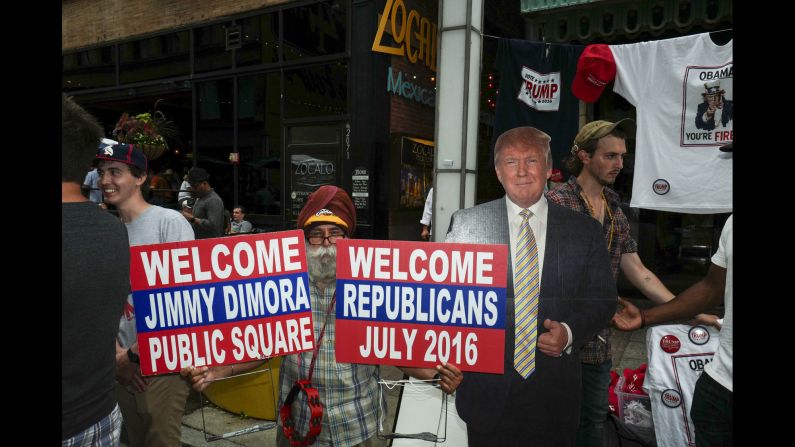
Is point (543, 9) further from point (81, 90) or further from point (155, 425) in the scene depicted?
point (81, 90)

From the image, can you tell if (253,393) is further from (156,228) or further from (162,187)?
(162,187)

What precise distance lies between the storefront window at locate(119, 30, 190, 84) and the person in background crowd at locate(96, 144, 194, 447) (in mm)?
7992

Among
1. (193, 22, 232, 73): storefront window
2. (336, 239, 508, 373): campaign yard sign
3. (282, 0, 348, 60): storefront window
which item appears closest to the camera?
(336, 239, 508, 373): campaign yard sign

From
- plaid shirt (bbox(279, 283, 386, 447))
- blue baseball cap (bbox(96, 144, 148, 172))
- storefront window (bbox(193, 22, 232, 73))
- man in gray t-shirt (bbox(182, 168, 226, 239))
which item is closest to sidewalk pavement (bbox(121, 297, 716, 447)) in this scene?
plaid shirt (bbox(279, 283, 386, 447))

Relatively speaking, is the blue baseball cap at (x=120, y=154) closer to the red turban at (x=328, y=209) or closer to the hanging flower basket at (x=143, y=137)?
the red turban at (x=328, y=209)

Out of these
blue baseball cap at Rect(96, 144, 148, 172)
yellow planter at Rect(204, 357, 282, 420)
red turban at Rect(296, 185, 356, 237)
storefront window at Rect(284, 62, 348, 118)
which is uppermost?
storefront window at Rect(284, 62, 348, 118)

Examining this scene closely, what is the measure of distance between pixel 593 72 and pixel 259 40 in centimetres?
733

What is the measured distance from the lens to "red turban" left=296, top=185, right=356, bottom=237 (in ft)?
7.45

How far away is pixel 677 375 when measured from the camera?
279 cm

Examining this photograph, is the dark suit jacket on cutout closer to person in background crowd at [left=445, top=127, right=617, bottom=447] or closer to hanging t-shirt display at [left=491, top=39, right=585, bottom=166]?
person in background crowd at [left=445, top=127, right=617, bottom=447]

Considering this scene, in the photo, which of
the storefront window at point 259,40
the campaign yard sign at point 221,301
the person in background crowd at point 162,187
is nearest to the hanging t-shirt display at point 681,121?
the campaign yard sign at point 221,301

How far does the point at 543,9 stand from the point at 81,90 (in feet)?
35.6

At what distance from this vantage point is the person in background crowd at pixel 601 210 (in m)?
2.39

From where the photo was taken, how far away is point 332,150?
8453 mm
